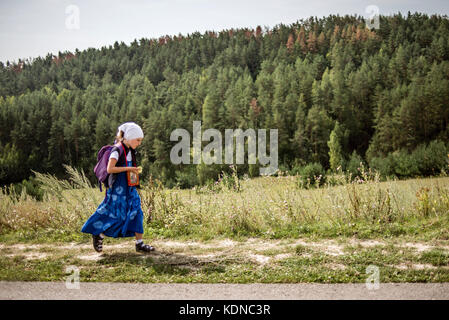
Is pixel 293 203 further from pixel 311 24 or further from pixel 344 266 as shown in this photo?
pixel 311 24

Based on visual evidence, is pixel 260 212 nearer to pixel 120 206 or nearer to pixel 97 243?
pixel 120 206

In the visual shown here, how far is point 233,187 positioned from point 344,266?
4109mm

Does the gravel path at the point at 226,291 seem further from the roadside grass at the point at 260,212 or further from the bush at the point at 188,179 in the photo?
the bush at the point at 188,179

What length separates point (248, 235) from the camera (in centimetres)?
689

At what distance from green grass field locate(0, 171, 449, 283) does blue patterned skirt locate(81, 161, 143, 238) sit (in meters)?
0.39

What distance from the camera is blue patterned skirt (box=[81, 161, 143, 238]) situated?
602cm

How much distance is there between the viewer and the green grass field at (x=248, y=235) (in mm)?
4957

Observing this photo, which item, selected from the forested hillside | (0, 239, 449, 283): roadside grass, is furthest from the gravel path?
the forested hillside

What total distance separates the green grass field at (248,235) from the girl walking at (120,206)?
37cm

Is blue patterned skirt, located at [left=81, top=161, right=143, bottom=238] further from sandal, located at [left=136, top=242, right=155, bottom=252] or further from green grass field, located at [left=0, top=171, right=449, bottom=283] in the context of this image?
green grass field, located at [left=0, top=171, right=449, bottom=283]

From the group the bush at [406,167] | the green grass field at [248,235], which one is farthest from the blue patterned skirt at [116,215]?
the bush at [406,167]

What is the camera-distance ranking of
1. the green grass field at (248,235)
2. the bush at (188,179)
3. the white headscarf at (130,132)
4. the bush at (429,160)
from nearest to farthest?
1. the green grass field at (248,235)
2. the white headscarf at (130,132)
3. the bush at (429,160)
4. the bush at (188,179)

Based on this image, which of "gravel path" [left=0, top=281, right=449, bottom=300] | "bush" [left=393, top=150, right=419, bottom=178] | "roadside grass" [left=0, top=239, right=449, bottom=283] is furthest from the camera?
"bush" [left=393, top=150, right=419, bottom=178]
